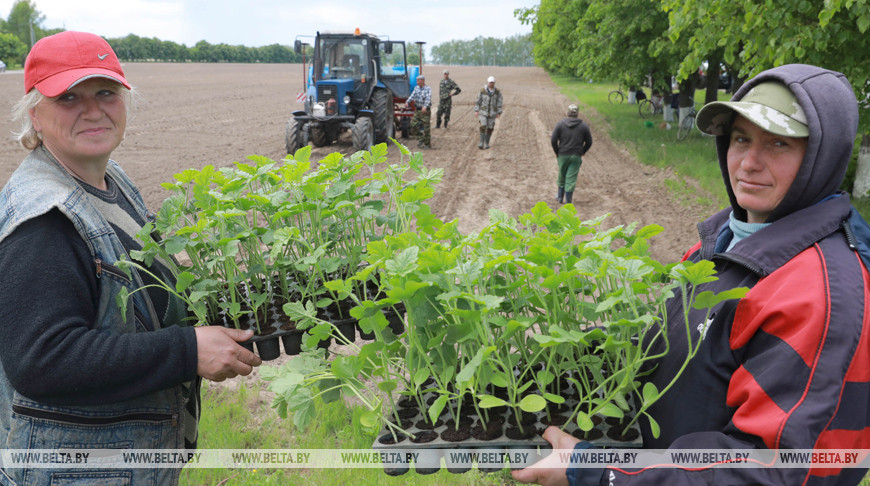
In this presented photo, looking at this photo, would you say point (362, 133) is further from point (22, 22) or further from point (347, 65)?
point (22, 22)

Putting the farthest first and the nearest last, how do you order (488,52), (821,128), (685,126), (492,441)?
(488,52), (685,126), (492,441), (821,128)

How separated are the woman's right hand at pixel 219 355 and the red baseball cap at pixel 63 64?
769mm

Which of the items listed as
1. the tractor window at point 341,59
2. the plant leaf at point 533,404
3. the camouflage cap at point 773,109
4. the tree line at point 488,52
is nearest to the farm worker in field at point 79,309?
the plant leaf at point 533,404

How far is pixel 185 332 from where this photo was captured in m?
1.64

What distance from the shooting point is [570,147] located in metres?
9.09

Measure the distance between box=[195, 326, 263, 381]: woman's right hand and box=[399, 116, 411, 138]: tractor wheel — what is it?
13678 mm

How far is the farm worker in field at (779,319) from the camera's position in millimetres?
1177

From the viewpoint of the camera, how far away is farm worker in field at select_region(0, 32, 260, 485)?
1437 mm

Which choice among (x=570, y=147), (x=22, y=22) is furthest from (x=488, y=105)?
(x=22, y=22)

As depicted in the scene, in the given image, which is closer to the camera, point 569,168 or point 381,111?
point 569,168

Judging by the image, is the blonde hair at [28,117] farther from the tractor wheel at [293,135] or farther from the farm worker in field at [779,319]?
the tractor wheel at [293,135]

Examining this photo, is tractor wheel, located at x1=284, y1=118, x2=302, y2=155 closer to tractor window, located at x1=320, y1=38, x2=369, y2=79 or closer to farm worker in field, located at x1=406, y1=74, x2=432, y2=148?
tractor window, located at x1=320, y1=38, x2=369, y2=79

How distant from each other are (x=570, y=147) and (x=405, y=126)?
22.4 feet

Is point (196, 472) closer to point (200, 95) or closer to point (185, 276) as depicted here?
point (185, 276)
